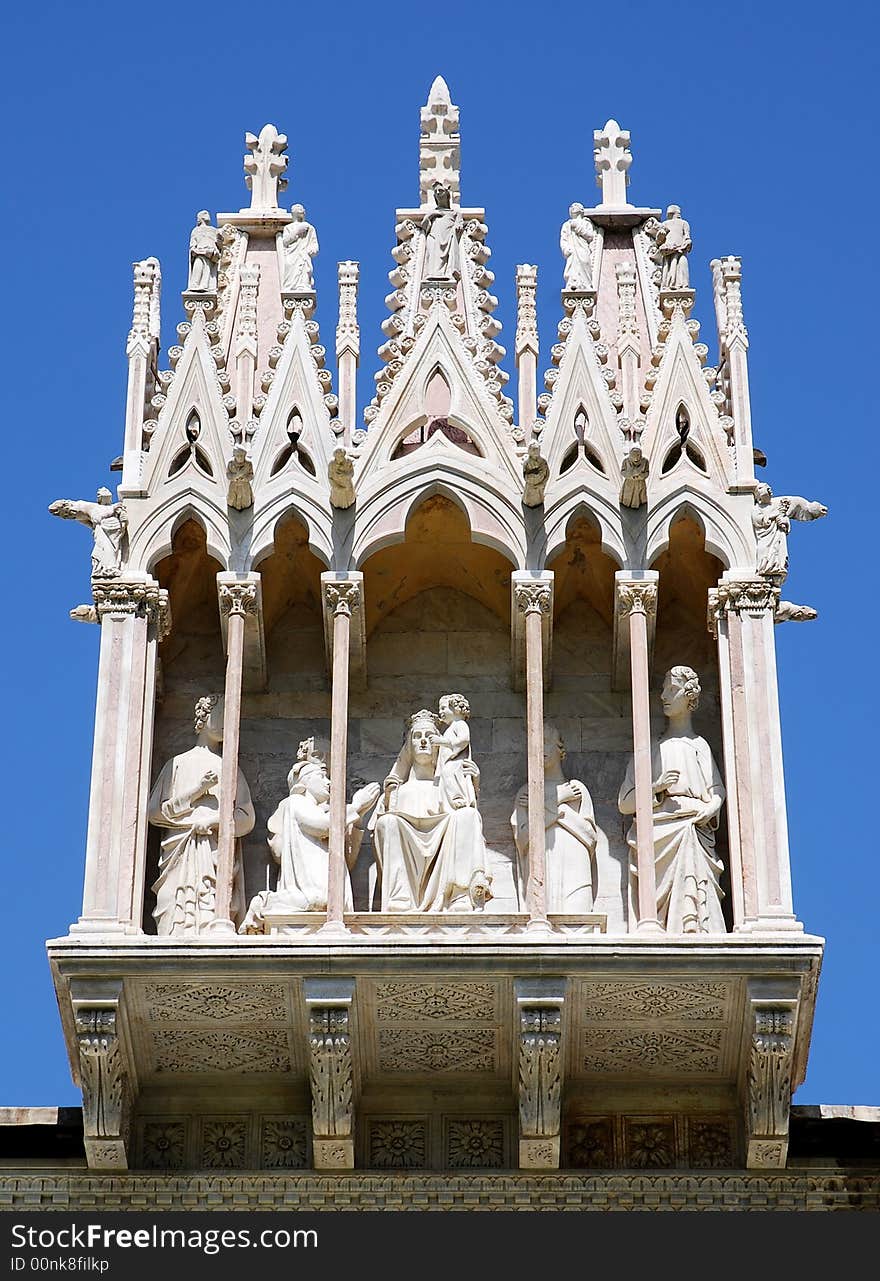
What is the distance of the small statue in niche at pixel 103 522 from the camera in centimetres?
1858

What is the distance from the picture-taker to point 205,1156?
1739cm

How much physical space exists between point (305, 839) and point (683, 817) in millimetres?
1962

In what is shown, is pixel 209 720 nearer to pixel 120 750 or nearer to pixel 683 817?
pixel 120 750

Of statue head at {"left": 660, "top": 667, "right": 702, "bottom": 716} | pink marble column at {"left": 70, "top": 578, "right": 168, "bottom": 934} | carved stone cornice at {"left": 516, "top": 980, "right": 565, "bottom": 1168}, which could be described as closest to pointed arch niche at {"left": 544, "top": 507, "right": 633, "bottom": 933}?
statue head at {"left": 660, "top": 667, "right": 702, "bottom": 716}

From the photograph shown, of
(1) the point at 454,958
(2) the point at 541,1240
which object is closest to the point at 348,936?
(1) the point at 454,958

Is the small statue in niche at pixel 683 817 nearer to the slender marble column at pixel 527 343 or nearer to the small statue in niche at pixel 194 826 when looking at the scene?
the slender marble column at pixel 527 343

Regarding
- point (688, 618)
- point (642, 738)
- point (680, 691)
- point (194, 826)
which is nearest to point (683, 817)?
point (642, 738)

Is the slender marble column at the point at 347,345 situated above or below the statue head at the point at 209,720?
above

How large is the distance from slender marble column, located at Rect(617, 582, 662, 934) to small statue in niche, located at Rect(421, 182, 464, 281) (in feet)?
7.85

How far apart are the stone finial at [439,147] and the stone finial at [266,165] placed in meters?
0.85

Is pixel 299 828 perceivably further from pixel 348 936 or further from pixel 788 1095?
pixel 788 1095

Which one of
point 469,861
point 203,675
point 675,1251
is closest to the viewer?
point 675,1251

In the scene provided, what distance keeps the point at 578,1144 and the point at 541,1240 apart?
0.85 meters

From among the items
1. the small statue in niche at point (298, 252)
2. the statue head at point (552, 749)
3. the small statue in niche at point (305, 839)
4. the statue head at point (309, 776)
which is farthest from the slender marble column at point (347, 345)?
the statue head at point (552, 749)
